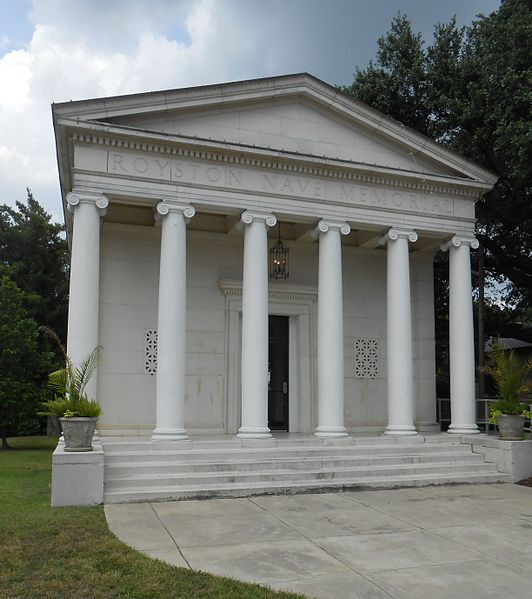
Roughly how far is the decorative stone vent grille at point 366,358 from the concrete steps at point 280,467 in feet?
10.6

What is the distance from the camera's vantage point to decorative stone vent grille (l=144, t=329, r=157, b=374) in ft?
49.5

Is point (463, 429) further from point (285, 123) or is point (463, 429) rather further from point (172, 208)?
point (172, 208)

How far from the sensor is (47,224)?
3600 cm

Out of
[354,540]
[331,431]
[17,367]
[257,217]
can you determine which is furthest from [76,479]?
[17,367]

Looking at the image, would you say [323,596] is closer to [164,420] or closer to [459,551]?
[459,551]

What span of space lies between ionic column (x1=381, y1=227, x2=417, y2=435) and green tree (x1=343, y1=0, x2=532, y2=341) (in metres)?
5.19

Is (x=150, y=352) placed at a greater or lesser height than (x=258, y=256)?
lesser

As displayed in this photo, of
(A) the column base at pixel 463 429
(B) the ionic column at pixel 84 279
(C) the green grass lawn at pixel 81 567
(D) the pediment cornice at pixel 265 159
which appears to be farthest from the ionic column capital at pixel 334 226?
(C) the green grass lawn at pixel 81 567

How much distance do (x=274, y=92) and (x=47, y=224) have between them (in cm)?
2516

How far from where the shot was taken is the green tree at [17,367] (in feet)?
72.1

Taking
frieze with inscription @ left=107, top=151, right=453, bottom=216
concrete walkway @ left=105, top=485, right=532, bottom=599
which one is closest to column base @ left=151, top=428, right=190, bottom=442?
concrete walkway @ left=105, top=485, right=532, bottom=599

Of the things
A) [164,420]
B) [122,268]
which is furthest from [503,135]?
[164,420]

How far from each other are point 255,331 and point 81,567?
7.31 metres

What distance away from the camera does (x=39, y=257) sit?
116 ft
